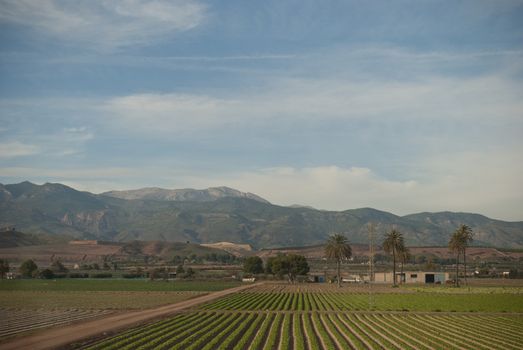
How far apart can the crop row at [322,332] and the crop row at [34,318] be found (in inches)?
421

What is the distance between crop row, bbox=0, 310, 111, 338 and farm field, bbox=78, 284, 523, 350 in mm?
10468

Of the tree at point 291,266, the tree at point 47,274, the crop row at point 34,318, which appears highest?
the tree at point 291,266

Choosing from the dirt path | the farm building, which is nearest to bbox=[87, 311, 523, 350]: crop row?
the dirt path

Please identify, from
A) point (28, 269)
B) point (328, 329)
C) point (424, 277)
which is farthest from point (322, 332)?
point (28, 269)

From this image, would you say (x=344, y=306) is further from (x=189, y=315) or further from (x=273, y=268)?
(x=273, y=268)

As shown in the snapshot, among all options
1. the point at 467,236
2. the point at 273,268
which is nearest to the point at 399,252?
the point at 467,236

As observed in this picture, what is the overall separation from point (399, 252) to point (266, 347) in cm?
11613

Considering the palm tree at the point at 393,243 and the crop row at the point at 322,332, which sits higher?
the palm tree at the point at 393,243

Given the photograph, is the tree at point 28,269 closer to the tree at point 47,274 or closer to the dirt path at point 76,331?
the tree at point 47,274

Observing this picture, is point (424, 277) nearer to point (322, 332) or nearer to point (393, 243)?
point (393, 243)

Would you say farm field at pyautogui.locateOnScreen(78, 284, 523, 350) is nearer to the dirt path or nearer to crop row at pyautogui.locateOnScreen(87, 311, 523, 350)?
crop row at pyautogui.locateOnScreen(87, 311, 523, 350)

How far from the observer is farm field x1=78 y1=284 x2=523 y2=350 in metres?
41.6

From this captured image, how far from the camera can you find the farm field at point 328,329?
41.6 meters

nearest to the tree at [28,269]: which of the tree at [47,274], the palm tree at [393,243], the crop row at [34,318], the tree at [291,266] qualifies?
the tree at [47,274]
